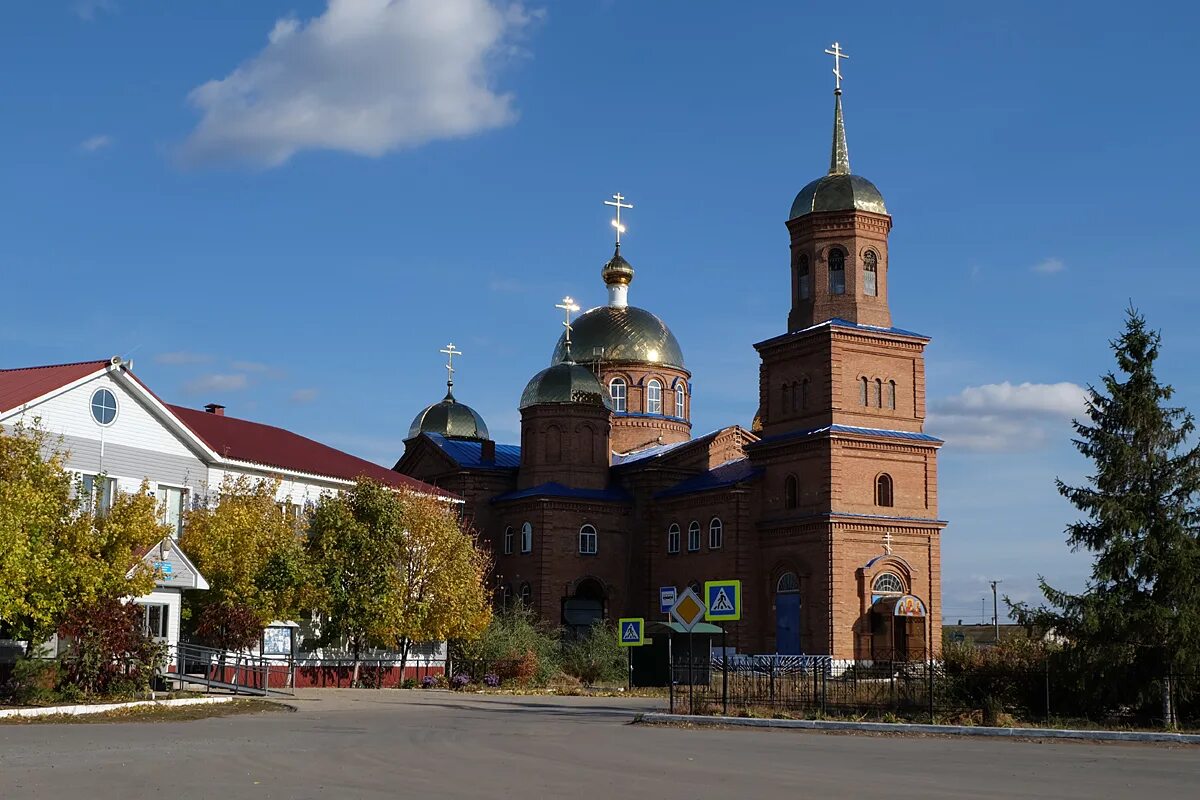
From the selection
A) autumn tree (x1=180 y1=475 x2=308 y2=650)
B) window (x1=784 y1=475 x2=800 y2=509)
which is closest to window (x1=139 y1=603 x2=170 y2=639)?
autumn tree (x1=180 y1=475 x2=308 y2=650)

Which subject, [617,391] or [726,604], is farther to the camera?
[617,391]

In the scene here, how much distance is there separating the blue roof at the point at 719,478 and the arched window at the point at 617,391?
8.58 metres

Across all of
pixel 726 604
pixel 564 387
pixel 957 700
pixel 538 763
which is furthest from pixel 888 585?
pixel 538 763

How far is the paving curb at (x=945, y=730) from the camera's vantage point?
21.2 meters

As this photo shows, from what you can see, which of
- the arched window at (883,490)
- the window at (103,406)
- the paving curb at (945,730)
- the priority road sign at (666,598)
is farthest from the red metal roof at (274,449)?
the paving curb at (945,730)

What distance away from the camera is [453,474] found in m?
59.3

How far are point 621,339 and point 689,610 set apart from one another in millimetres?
40075

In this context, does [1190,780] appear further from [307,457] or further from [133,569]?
[307,457]

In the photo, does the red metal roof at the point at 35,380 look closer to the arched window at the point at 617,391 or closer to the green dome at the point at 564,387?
the green dome at the point at 564,387

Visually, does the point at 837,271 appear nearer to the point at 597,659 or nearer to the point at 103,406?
the point at 597,659

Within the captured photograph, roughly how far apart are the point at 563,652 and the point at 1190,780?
3406 centimetres

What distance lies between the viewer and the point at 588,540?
56125mm

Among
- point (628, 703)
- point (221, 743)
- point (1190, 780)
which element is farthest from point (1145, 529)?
point (221, 743)

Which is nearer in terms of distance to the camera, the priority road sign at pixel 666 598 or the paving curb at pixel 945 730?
the paving curb at pixel 945 730
